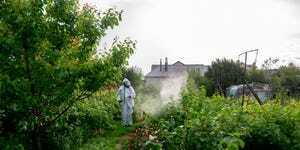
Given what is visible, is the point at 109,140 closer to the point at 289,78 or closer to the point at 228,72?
the point at 228,72

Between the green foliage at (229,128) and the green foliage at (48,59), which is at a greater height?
the green foliage at (48,59)

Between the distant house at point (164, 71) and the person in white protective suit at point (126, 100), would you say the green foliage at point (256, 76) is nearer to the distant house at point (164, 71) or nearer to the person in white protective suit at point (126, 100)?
the distant house at point (164, 71)

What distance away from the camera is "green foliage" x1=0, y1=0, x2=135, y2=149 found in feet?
29.5

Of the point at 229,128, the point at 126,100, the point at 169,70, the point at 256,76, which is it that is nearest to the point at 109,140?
the point at 126,100

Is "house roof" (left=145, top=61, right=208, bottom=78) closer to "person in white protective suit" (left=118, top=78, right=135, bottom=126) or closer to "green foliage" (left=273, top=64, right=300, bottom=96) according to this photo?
"green foliage" (left=273, top=64, right=300, bottom=96)

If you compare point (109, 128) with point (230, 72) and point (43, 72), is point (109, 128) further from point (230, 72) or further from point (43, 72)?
point (230, 72)

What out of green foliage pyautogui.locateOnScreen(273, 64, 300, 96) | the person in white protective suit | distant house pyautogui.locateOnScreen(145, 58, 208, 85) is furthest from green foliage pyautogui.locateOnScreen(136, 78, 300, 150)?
distant house pyautogui.locateOnScreen(145, 58, 208, 85)

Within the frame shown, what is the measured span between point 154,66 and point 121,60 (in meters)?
101

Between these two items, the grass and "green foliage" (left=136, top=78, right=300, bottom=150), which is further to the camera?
the grass

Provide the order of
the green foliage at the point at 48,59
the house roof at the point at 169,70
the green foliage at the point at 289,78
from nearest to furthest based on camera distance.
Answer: the green foliage at the point at 48,59 → the green foliage at the point at 289,78 → the house roof at the point at 169,70

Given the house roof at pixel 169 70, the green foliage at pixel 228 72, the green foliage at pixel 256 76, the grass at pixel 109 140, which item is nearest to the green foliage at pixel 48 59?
the grass at pixel 109 140

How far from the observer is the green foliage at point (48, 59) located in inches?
354

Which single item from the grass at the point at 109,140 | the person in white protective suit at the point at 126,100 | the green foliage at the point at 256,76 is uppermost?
the green foliage at the point at 256,76

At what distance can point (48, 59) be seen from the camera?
9.34 metres
